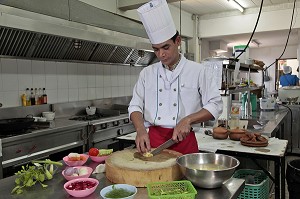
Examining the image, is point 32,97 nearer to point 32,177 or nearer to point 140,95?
point 140,95

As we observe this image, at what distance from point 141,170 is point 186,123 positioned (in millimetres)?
445

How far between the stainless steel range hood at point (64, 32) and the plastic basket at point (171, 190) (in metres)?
2.31

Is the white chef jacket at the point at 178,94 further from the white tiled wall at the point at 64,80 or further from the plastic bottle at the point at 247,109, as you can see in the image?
the plastic bottle at the point at 247,109

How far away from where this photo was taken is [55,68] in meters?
4.15

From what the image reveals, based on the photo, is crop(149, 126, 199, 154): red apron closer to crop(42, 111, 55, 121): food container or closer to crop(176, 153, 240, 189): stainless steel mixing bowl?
crop(176, 153, 240, 189): stainless steel mixing bowl

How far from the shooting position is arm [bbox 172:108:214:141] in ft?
5.31

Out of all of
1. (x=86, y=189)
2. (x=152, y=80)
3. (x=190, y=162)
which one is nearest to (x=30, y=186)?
(x=86, y=189)

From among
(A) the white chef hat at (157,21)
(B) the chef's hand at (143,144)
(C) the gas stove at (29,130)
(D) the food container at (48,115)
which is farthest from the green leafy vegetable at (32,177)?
(D) the food container at (48,115)

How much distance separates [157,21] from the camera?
6.21 feet

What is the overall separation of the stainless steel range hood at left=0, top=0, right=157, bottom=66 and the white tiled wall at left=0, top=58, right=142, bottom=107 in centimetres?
18

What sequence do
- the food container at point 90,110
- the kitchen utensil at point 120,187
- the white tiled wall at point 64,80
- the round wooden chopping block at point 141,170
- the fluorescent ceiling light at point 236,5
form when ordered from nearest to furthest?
the kitchen utensil at point 120,187 < the round wooden chopping block at point 141,170 < the white tiled wall at point 64,80 < the food container at point 90,110 < the fluorescent ceiling light at point 236,5

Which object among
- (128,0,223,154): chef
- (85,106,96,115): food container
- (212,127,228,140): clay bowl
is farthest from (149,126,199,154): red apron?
(85,106,96,115): food container

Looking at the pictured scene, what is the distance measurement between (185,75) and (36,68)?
105 inches

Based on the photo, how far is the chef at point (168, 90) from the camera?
1825mm
